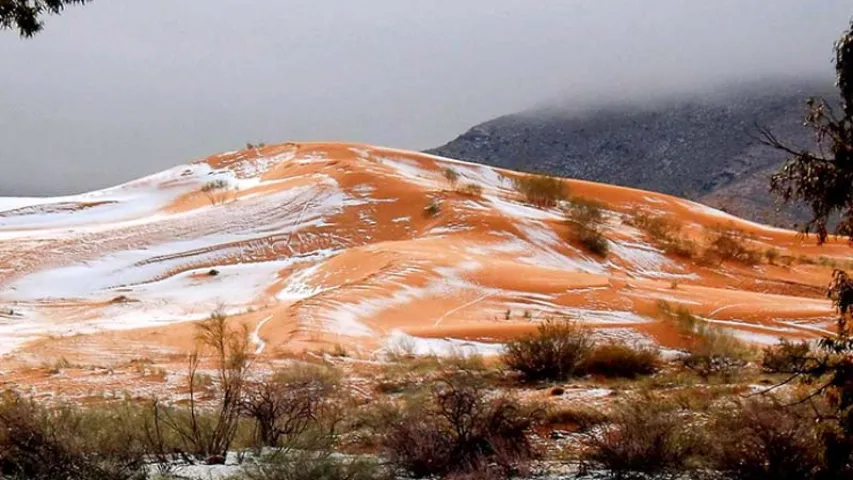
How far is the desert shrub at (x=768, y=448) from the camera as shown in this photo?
6.93m

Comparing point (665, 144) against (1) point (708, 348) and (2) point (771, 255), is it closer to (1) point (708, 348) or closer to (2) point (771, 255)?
(2) point (771, 255)

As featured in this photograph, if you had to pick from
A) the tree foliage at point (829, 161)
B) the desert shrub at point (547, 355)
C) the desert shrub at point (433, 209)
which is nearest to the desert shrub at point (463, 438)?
the tree foliage at point (829, 161)

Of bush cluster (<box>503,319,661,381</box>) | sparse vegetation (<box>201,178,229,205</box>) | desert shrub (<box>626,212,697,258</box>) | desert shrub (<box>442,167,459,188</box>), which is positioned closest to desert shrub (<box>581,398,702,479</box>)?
bush cluster (<box>503,319,661,381</box>)

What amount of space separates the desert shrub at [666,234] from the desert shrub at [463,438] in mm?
26209

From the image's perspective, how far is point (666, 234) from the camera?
3650 cm

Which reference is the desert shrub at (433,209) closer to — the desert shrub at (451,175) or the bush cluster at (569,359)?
the desert shrub at (451,175)

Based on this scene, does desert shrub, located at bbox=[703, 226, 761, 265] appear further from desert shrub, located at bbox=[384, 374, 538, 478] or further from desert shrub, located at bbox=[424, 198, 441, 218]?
desert shrub, located at bbox=[384, 374, 538, 478]

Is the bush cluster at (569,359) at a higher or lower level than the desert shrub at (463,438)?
lower

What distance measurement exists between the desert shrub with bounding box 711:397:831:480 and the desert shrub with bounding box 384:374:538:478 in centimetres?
182

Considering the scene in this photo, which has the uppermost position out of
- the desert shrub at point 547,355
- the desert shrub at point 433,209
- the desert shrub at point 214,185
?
the desert shrub at point 214,185

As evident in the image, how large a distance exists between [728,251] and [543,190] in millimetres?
10461

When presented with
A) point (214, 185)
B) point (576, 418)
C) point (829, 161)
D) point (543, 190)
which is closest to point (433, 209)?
point (543, 190)

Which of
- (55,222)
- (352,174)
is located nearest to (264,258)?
(352,174)

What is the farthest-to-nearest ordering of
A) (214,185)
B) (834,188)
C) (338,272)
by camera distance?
(214,185) < (338,272) < (834,188)
